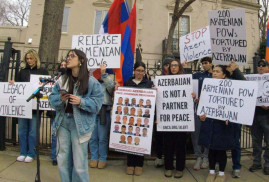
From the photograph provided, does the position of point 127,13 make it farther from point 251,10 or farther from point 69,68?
point 251,10

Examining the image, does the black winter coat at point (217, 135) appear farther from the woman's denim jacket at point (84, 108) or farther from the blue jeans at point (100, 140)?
the woman's denim jacket at point (84, 108)

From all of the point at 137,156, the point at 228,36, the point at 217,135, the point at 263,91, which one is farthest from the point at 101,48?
the point at 263,91

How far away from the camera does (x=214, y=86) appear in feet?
12.8

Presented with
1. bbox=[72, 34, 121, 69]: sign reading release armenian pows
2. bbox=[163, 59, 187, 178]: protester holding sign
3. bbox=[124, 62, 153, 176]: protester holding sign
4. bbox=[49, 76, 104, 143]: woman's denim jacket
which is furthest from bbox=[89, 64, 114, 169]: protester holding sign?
bbox=[49, 76, 104, 143]: woman's denim jacket

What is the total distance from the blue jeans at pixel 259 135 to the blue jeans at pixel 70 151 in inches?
134

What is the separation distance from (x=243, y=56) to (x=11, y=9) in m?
36.6

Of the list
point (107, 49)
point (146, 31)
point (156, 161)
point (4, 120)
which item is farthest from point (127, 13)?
point (146, 31)

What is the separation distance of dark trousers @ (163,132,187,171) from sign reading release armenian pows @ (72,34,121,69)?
169cm

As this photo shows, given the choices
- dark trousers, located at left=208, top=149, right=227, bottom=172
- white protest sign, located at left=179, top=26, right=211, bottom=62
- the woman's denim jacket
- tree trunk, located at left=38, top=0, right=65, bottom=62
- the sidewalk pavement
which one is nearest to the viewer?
the woman's denim jacket

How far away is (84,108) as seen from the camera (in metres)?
2.74

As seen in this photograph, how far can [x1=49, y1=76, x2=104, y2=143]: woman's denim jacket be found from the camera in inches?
110

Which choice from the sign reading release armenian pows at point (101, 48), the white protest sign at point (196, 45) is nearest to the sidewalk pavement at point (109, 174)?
the sign reading release armenian pows at point (101, 48)

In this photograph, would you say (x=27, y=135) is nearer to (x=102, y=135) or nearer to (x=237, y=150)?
(x=102, y=135)

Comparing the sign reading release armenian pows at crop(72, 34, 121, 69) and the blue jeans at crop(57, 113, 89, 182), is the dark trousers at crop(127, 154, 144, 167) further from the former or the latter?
the sign reading release armenian pows at crop(72, 34, 121, 69)
